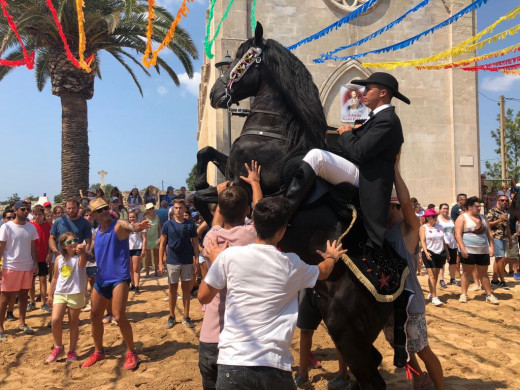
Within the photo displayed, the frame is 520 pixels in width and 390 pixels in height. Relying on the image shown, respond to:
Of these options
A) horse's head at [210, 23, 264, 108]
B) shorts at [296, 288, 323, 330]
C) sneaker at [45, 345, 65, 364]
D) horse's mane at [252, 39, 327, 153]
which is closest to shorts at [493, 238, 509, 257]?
shorts at [296, 288, 323, 330]

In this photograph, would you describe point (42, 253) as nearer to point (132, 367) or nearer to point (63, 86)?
point (132, 367)

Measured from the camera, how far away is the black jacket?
2.77 meters

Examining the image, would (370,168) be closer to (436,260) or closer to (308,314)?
(308,314)

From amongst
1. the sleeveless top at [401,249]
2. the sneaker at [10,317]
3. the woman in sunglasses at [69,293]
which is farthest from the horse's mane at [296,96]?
the sneaker at [10,317]

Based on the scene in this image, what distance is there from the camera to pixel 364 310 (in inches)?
112

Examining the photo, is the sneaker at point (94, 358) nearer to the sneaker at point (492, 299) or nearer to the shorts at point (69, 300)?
the shorts at point (69, 300)

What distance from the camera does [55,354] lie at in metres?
5.37

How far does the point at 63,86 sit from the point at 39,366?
32.7 feet

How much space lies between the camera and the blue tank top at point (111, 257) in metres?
5.07

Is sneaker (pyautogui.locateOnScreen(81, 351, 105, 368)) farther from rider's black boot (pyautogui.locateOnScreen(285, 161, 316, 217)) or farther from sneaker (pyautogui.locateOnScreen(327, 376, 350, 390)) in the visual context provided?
rider's black boot (pyautogui.locateOnScreen(285, 161, 316, 217))

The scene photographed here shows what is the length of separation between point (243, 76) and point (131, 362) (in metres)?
3.74

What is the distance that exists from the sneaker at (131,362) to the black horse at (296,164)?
2407mm

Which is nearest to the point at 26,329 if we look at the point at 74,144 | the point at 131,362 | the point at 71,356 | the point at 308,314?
the point at 71,356

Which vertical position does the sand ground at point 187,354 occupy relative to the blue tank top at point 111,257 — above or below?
below
